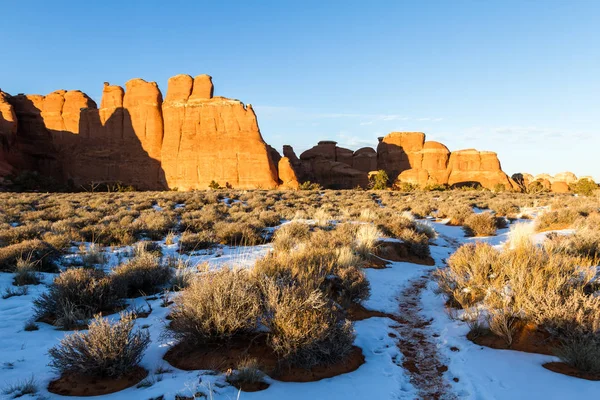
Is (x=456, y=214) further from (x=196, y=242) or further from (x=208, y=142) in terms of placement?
(x=208, y=142)

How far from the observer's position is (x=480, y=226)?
14758mm

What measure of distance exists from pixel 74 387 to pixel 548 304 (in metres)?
5.37

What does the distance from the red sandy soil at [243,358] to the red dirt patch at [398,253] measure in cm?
586

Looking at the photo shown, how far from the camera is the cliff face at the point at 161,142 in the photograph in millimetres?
56500

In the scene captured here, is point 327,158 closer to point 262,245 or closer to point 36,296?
point 262,245

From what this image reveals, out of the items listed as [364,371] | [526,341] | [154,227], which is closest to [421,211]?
[154,227]

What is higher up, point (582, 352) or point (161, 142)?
point (161, 142)

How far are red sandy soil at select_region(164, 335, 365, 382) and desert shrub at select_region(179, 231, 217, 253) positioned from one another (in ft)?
19.0

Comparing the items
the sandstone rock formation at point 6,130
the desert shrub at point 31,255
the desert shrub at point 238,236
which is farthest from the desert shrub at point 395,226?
the sandstone rock formation at point 6,130

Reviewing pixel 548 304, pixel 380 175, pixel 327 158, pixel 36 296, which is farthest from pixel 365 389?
pixel 327 158

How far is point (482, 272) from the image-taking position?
6184 mm

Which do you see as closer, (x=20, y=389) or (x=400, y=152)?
(x=20, y=389)

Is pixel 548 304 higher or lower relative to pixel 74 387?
higher

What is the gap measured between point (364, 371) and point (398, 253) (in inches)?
264
